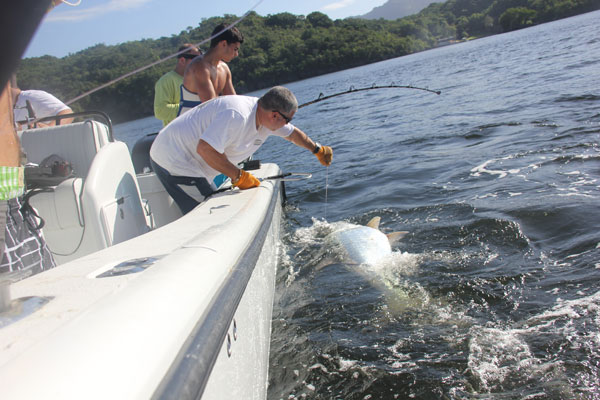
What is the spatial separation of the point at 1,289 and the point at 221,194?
2687 millimetres

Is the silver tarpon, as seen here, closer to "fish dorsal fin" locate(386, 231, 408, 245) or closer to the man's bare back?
"fish dorsal fin" locate(386, 231, 408, 245)

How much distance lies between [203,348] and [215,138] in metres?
2.17

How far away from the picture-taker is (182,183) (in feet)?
12.1

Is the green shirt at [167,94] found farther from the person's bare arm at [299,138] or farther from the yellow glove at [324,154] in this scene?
the yellow glove at [324,154]

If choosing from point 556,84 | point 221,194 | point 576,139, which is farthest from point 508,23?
point 221,194

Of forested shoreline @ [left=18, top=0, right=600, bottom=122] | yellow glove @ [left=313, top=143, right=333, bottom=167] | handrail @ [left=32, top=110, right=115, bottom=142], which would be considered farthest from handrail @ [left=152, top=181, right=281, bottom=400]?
yellow glove @ [left=313, top=143, right=333, bottom=167]

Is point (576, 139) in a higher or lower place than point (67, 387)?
lower

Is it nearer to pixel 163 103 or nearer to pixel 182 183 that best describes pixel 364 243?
pixel 182 183

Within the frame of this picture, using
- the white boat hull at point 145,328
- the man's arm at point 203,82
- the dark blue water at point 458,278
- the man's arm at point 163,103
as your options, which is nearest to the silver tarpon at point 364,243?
the dark blue water at point 458,278

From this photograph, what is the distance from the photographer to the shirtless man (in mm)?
4133

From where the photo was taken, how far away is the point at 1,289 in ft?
3.34

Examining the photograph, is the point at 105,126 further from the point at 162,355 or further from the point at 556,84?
the point at 556,84

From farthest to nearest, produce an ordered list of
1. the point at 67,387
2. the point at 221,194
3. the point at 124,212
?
the point at 221,194 → the point at 124,212 → the point at 67,387

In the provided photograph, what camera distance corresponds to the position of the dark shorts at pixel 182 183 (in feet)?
12.0
